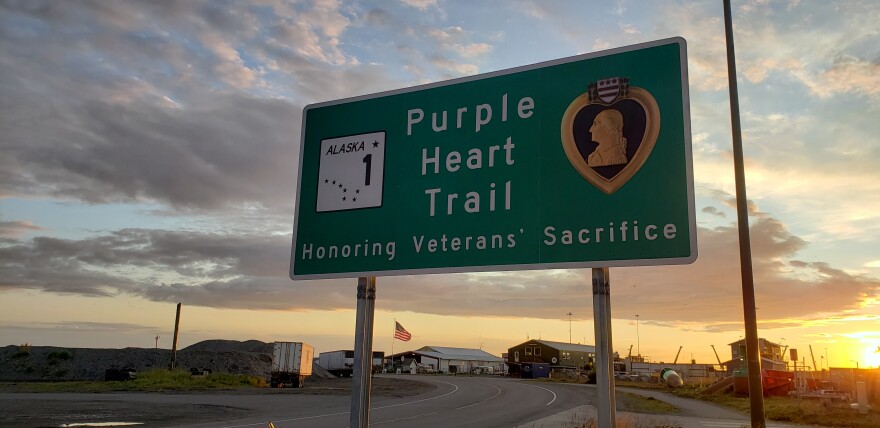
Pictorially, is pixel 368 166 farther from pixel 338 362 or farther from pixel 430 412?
pixel 338 362

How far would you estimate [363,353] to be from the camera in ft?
19.5

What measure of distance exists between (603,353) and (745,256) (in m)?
11.8

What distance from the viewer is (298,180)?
261 inches

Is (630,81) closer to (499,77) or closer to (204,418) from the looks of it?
(499,77)

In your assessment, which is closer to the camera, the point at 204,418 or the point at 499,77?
the point at 499,77

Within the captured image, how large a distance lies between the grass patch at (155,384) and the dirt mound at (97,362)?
489 inches

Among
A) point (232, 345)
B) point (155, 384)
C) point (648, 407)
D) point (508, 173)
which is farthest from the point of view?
point (232, 345)

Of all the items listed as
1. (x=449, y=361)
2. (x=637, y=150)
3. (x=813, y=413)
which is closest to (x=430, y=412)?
(x=813, y=413)

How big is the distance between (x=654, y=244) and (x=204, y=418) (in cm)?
2331

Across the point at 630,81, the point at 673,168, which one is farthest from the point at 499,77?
the point at 673,168

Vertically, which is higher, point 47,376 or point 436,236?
point 436,236

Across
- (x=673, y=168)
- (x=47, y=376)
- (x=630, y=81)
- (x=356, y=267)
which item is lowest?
(x=47, y=376)

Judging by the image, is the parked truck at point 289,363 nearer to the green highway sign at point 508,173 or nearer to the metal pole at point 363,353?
the green highway sign at point 508,173

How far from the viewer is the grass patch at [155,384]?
128 ft
